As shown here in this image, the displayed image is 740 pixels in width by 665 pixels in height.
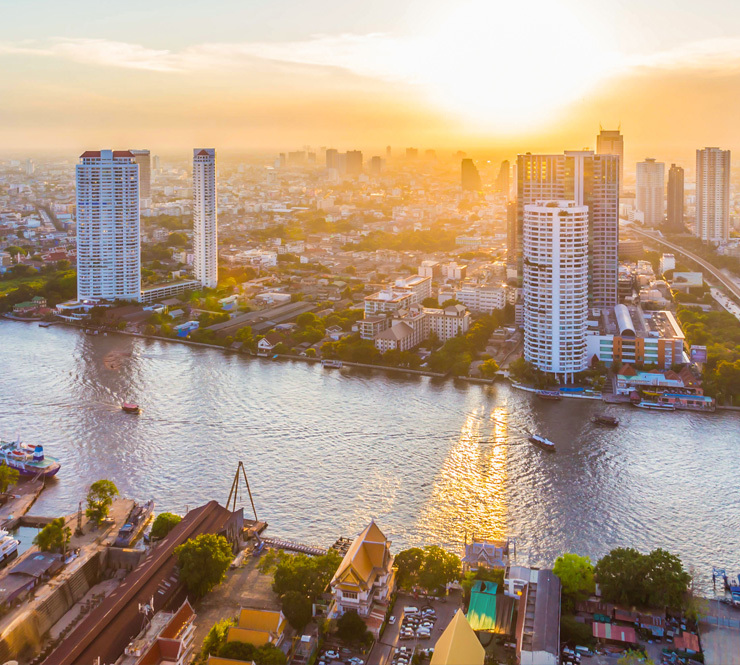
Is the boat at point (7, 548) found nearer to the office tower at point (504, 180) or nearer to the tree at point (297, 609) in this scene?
the tree at point (297, 609)

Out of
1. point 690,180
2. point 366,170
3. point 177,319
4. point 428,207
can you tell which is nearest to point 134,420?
point 177,319

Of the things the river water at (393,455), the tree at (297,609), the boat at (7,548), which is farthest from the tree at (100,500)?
the tree at (297,609)

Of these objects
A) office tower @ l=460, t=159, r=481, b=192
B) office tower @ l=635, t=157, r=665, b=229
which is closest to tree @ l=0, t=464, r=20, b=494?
office tower @ l=635, t=157, r=665, b=229

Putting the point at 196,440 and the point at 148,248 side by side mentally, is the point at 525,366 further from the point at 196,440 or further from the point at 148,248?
the point at 148,248

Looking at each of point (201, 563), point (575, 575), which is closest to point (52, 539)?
point (201, 563)

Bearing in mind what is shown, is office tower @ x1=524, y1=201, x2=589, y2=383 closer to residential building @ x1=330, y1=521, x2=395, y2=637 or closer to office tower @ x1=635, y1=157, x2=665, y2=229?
residential building @ x1=330, y1=521, x2=395, y2=637

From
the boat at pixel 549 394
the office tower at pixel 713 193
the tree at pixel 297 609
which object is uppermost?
the office tower at pixel 713 193
